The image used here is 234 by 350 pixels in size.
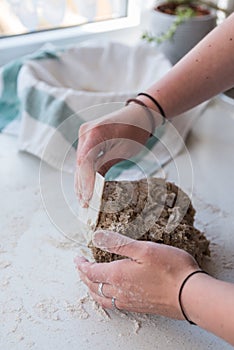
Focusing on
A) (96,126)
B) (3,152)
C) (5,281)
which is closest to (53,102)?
(3,152)

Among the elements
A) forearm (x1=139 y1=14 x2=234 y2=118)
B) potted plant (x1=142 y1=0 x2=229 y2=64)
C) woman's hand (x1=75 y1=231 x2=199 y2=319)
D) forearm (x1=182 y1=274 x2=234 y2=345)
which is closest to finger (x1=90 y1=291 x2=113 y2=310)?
woman's hand (x1=75 y1=231 x2=199 y2=319)

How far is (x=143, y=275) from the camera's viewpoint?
589 mm

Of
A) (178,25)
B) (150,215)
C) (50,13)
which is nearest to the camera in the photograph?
(150,215)

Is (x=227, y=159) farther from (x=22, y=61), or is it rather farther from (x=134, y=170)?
(x=22, y=61)

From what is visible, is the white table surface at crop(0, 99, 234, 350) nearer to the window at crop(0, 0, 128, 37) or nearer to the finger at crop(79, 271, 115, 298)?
the finger at crop(79, 271, 115, 298)

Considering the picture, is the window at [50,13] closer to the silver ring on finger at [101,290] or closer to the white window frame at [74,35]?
the white window frame at [74,35]

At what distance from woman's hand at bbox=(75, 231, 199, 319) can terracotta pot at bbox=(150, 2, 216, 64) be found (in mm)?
617

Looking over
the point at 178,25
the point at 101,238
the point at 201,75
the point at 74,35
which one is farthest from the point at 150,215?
the point at 74,35

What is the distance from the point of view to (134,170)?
89 centimetres

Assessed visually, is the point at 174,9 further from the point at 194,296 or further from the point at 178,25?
the point at 194,296

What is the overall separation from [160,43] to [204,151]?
0.29m

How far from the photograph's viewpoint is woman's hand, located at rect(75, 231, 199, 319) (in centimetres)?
58

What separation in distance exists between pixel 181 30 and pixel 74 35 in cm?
27

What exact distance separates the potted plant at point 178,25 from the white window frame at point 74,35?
0.16 metres
